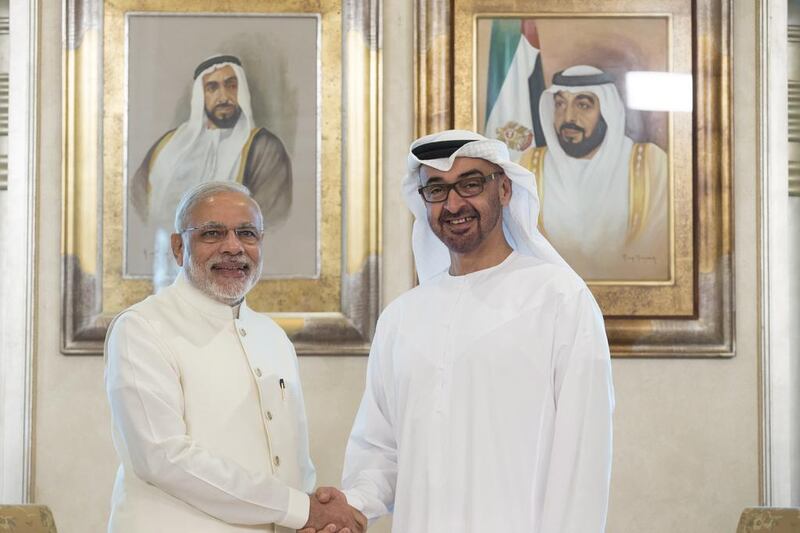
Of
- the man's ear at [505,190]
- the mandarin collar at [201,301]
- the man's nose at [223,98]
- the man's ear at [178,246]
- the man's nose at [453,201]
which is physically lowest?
the mandarin collar at [201,301]

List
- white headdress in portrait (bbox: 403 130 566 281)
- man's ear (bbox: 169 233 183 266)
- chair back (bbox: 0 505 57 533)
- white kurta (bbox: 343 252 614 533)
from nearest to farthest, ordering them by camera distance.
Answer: white kurta (bbox: 343 252 614 533) < white headdress in portrait (bbox: 403 130 566 281) < man's ear (bbox: 169 233 183 266) < chair back (bbox: 0 505 57 533)

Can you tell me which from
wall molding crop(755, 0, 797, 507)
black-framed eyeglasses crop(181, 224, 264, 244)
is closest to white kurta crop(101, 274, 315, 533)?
black-framed eyeglasses crop(181, 224, 264, 244)

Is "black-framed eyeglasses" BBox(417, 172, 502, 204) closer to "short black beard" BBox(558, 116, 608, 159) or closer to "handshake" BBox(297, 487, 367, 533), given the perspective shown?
"handshake" BBox(297, 487, 367, 533)

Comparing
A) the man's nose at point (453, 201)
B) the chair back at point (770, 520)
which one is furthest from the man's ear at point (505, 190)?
the chair back at point (770, 520)

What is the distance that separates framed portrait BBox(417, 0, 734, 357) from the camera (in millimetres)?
4316

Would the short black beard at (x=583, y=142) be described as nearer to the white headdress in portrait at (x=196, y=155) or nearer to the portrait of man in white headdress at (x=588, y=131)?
the portrait of man in white headdress at (x=588, y=131)

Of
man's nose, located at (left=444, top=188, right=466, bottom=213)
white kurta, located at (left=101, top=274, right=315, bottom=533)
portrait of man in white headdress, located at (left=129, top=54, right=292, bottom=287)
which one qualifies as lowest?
white kurta, located at (left=101, top=274, right=315, bottom=533)

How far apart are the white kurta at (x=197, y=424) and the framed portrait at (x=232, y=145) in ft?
3.40

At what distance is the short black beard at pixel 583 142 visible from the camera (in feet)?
14.3

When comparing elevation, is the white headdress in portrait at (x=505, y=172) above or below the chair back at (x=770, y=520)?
above

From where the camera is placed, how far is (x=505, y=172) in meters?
3.29

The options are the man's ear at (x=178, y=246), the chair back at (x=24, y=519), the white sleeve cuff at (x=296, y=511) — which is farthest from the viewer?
the chair back at (x=24, y=519)

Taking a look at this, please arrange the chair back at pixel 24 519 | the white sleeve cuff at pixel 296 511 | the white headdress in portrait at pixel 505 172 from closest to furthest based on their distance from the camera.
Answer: the white sleeve cuff at pixel 296 511, the white headdress in portrait at pixel 505 172, the chair back at pixel 24 519

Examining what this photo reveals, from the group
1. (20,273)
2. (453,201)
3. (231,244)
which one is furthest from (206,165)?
(453,201)
